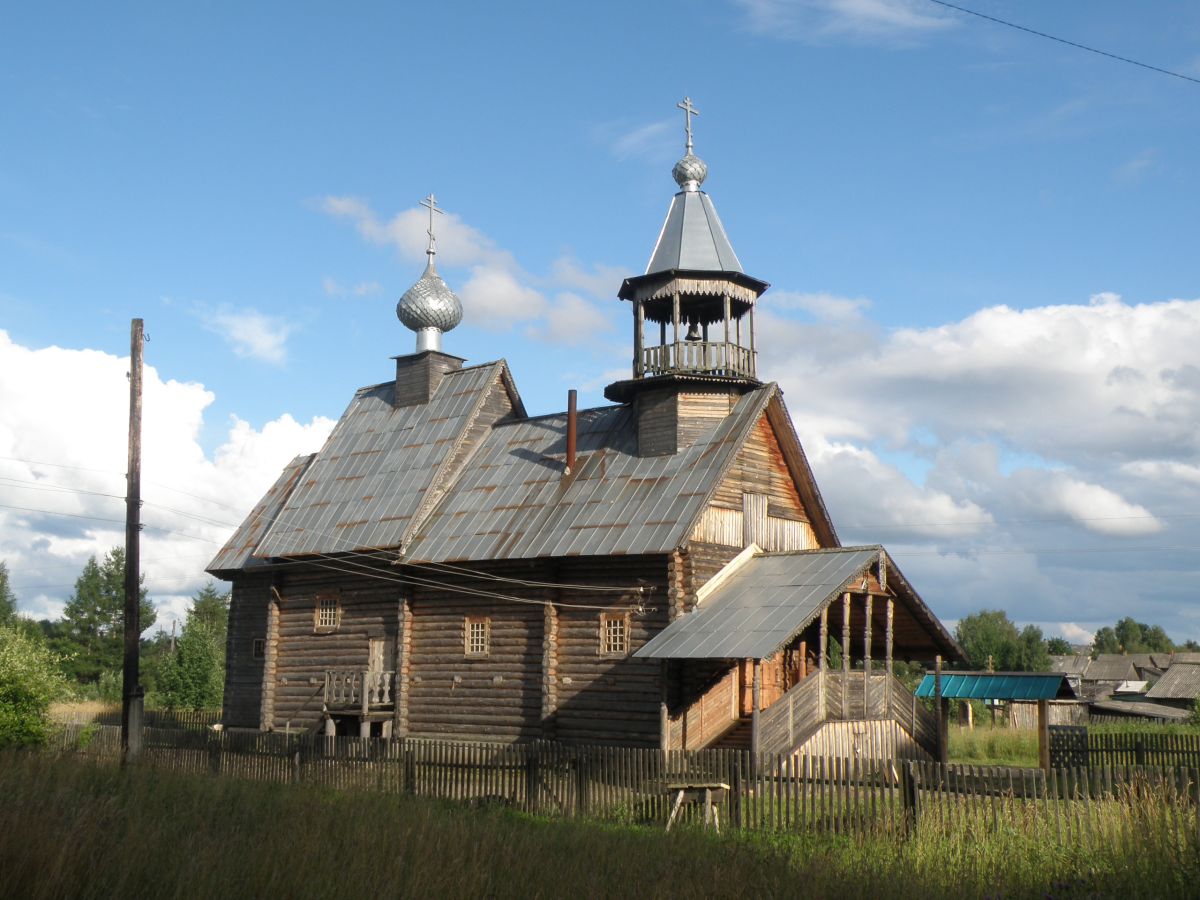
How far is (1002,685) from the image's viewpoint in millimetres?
25906

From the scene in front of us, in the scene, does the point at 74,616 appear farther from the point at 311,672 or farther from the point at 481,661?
the point at 481,661

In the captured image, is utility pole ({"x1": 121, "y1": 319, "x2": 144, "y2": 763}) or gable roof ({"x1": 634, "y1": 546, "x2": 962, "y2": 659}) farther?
gable roof ({"x1": 634, "y1": 546, "x2": 962, "y2": 659})

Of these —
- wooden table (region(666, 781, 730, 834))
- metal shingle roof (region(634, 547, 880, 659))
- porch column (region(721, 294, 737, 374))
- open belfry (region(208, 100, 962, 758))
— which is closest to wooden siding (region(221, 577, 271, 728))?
open belfry (region(208, 100, 962, 758))

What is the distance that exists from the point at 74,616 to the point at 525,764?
6563 centimetres

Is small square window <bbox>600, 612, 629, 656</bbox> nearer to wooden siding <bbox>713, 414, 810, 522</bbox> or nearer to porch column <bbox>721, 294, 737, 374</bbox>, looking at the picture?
wooden siding <bbox>713, 414, 810, 522</bbox>

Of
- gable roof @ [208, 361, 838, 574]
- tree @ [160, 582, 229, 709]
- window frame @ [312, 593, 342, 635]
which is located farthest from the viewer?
tree @ [160, 582, 229, 709]

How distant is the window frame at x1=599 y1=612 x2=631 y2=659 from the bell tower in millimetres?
4187

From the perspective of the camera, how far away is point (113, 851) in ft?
29.7

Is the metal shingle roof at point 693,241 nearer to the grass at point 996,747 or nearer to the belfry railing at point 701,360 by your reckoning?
the belfry railing at point 701,360

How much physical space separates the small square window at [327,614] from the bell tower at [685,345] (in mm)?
9116

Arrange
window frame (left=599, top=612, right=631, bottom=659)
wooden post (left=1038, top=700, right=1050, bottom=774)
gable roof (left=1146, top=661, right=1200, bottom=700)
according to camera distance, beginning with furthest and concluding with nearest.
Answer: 1. gable roof (left=1146, top=661, right=1200, bottom=700)
2. window frame (left=599, top=612, right=631, bottom=659)
3. wooden post (left=1038, top=700, right=1050, bottom=774)

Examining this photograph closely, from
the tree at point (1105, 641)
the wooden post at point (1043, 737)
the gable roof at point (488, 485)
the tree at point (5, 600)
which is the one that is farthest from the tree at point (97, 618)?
the tree at point (1105, 641)

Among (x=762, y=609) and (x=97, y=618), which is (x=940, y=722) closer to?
(x=762, y=609)

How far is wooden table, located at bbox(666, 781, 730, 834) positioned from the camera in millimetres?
15859
